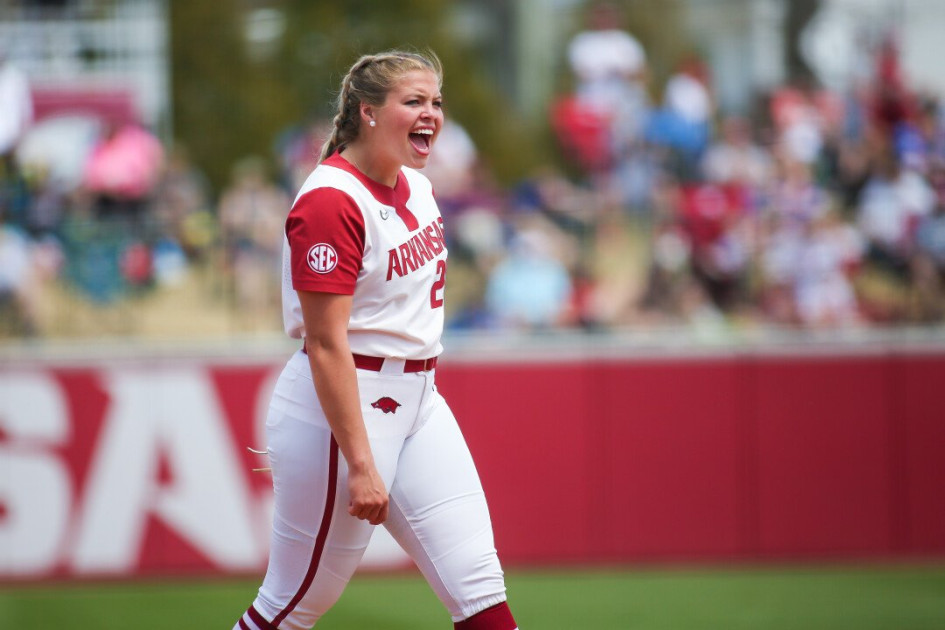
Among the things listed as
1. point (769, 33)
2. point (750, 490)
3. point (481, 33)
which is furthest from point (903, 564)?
point (481, 33)

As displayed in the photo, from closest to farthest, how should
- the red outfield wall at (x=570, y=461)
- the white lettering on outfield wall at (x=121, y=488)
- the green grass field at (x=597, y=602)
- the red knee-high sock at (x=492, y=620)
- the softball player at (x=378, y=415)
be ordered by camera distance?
the softball player at (x=378, y=415), the red knee-high sock at (x=492, y=620), the green grass field at (x=597, y=602), the red outfield wall at (x=570, y=461), the white lettering on outfield wall at (x=121, y=488)

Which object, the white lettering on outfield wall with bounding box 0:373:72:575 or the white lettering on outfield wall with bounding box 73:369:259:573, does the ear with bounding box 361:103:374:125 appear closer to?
the white lettering on outfield wall with bounding box 73:369:259:573

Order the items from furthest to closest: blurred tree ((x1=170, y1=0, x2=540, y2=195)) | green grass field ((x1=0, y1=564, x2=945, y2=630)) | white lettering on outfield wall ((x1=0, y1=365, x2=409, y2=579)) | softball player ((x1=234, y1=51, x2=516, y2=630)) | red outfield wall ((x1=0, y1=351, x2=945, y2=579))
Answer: blurred tree ((x1=170, y1=0, x2=540, y2=195)) → white lettering on outfield wall ((x1=0, y1=365, x2=409, y2=579)) → red outfield wall ((x1=0, y1=351, x2=945, y2=579)) → green grass field ((x1=0, y1=564, x2=945, y2=630)) → softball player ((x1=234, y1=51, x2=516, y2=630))

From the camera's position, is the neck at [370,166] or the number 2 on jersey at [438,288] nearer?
the neck at [370,166]

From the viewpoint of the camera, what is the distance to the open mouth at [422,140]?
381 centimetres

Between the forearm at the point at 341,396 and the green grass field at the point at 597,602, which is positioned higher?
the forearm at the point at 341,396

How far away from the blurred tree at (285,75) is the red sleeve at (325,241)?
8.73 m

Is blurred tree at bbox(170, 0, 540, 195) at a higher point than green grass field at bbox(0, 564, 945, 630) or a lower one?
higher

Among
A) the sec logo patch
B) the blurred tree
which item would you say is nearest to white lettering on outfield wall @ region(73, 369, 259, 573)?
the blurred tree

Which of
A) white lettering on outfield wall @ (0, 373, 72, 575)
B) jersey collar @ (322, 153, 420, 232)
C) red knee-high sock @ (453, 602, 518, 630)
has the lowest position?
white lettering on outfield wall @ (0, 373, 72, 575)

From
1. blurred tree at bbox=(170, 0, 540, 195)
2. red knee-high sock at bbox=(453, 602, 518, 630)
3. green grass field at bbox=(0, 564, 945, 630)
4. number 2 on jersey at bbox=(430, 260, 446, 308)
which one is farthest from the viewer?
blurred tree at bbox=(170, 0, 540, 195)

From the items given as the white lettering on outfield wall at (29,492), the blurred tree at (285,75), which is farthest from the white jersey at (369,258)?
the blurred tree at (285,75)

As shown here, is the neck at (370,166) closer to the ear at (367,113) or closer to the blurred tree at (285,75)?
the ear at (367,113)

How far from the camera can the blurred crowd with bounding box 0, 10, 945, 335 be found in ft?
28.9
